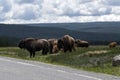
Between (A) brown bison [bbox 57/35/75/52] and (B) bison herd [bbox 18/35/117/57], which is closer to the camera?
(B) bison herd [bbox 18/35/117/57]

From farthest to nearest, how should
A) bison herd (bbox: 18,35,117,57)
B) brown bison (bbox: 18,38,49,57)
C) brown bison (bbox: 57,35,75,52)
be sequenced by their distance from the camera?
brown bison (bbox: 57,35,75,52) < bison herd (bbox: 18,35,117,57) < brown bison (bbox: 18,38,49,57)

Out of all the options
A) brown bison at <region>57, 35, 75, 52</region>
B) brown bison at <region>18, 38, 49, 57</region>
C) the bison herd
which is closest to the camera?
brown bison at <region>18, 38, 49, 57</region>

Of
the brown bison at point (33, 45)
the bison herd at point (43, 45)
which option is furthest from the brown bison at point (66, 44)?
the brown bison at point (33, 45)

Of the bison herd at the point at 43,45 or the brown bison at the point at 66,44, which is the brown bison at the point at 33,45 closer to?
the bison herd at the point at 43,45

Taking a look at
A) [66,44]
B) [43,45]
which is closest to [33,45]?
Answer: [43,45]

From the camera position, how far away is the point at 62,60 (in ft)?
110

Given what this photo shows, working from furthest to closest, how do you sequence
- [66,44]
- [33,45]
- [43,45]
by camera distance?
[43,45] < [66,44] < [33,45]

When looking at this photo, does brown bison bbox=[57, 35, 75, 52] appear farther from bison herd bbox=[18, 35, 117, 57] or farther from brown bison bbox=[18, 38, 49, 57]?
Result: brown bison bbox=[18, 38, 49, 57]

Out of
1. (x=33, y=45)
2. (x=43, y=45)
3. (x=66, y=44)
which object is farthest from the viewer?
(x=43, y=45)

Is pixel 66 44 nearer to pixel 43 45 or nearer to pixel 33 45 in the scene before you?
pixel 43 45

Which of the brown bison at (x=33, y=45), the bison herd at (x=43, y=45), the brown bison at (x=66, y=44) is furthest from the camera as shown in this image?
the brown bison at (x=66, y=44)

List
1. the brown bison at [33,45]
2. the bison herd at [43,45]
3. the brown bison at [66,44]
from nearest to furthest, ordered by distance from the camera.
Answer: the brown bison at [33,45] → the bison herd at [43,45] → the brown bison at [66,44]

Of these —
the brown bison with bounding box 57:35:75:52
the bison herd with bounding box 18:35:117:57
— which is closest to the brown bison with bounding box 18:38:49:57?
the bison herd with bounding box 18:35:117:57

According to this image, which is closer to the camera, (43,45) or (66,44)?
(66,44)
